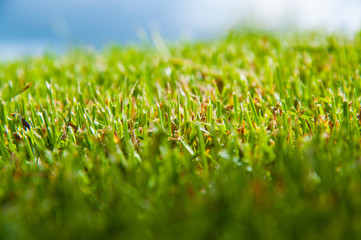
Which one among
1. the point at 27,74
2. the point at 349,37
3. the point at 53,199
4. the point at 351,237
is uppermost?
the point at 27,74

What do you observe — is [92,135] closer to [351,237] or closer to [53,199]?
[53,199]

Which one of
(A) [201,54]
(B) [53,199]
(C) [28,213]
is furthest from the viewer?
(A) [201,54]

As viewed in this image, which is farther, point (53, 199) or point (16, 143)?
point (16, 143)

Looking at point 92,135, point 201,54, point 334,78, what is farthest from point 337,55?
point 92,135

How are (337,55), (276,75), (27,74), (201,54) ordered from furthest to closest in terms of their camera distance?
1. (201,54)
2. (27,74)
3. (337,55)
4. (276,75)

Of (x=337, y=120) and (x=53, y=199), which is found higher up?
(x=53, y=199)

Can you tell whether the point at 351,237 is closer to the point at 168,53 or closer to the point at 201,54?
the point at 201,54

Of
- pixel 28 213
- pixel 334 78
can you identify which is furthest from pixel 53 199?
pixel 334 78
